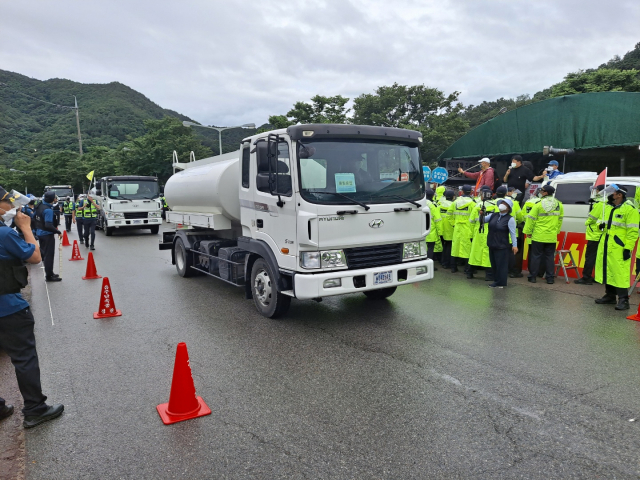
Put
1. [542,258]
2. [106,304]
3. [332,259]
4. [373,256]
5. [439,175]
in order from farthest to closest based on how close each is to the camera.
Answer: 1. [439,175]
2. [542,258]
3. [106,304]
4. [373,256]
5. [332,259]

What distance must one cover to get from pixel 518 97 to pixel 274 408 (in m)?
73.6

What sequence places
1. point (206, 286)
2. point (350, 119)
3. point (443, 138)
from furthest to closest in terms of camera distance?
point (350, 119) < point (443, 138) < point (206, 286)

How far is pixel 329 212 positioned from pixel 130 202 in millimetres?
15345

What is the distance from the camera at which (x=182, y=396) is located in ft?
12.1

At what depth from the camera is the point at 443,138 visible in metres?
36.7

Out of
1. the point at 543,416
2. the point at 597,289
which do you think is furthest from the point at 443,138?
the point at 543,416

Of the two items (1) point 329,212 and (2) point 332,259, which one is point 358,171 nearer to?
(1) point 329,212

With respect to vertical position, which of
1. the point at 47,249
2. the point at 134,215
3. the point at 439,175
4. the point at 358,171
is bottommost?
the point at 47,249

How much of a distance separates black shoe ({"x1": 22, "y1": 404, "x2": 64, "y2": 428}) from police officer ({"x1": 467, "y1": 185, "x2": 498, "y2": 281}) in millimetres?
7475

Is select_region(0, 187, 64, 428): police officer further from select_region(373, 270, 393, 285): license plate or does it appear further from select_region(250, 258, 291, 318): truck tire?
select_region(373, 270, 393, 285): license plate

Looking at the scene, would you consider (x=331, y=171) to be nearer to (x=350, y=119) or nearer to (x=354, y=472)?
(x=354, y=472)

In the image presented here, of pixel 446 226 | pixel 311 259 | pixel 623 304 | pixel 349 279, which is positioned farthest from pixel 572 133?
pixel 311 259

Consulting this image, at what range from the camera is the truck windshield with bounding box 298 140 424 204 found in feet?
18.2

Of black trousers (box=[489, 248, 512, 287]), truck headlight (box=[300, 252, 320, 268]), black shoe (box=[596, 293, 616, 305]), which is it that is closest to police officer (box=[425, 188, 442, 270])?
black trousers (box=[489, 248, 512, 287])
